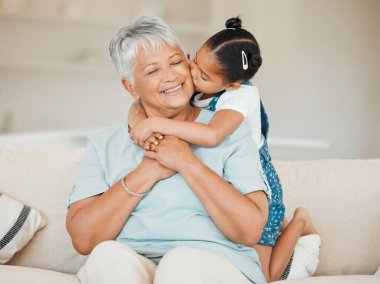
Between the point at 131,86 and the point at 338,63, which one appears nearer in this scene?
the point at 131,86

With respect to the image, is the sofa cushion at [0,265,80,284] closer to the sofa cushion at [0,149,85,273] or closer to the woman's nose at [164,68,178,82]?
the sofa cushion at [0,149,85,273]

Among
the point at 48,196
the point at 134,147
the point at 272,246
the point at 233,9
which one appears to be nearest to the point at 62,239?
the point at 48,196

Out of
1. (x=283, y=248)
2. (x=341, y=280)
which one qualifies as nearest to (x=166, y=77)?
(x=283, y=248)

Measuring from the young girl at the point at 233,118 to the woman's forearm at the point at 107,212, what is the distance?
11cm

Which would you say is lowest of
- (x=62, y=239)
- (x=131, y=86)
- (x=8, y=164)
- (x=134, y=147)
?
(x=62, y=239)

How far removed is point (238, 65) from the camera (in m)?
2.07

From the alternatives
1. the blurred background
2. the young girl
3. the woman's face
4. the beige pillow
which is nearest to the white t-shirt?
the young girl

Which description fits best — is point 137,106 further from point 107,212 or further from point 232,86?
point 107,212

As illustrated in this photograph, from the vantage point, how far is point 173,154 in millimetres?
1923

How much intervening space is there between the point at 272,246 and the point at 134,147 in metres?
0.53

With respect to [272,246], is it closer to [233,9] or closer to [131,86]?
[131,86]

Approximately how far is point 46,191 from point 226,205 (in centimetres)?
84

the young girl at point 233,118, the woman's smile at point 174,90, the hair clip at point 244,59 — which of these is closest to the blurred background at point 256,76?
the young girl at point 233,118

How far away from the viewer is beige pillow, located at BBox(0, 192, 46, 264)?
7.52 ft
